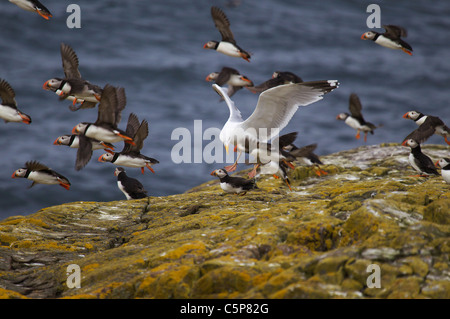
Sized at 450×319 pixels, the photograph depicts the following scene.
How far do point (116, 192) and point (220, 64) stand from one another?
1185 cm

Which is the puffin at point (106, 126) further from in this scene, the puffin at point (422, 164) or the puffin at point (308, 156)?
the puffin at point (422, 164)

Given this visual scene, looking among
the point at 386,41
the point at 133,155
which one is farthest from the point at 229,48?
the point at 133,155

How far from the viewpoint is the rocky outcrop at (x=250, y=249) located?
452 centimetres

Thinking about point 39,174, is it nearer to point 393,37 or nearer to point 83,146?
point 83,146

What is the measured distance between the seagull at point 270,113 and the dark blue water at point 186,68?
1049 centimetres

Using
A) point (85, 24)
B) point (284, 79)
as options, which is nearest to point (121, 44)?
point (85, 24)

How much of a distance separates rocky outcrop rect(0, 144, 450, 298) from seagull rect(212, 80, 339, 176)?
4.90 feet

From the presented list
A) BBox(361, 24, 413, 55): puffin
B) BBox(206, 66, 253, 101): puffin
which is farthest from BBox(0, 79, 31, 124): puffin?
BBox(361, 24, 413, 55): puffin

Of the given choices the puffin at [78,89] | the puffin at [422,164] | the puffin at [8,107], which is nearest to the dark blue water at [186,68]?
the puffin at [8,107]

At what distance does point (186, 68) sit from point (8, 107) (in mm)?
19296

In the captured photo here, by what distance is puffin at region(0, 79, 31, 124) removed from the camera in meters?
9.98

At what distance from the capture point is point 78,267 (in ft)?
18.5

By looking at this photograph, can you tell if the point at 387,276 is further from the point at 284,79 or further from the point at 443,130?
the point at 284,79

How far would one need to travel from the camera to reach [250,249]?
5223mm
